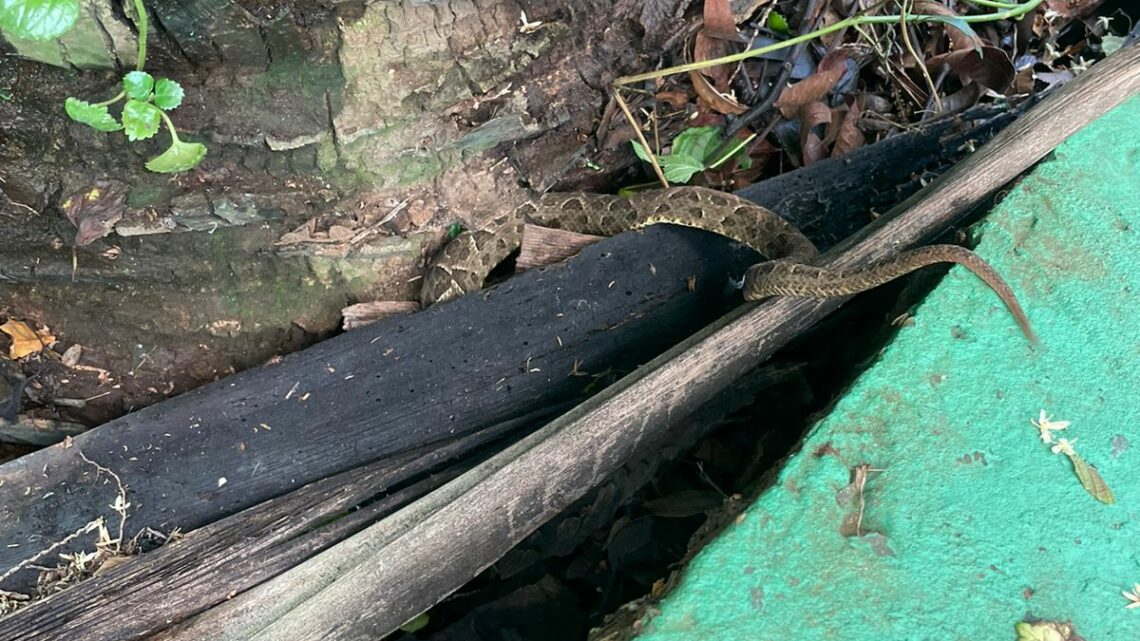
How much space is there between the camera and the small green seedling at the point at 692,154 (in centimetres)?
287

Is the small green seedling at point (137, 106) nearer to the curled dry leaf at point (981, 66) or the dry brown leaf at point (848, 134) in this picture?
the dry brown leaf at point (848, 134)

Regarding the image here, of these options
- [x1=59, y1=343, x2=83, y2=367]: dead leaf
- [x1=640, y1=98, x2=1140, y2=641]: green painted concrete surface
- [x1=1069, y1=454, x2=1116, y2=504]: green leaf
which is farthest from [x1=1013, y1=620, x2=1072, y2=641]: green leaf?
[x1=59, y1=343, x2=83, y2=367]: dead leaf

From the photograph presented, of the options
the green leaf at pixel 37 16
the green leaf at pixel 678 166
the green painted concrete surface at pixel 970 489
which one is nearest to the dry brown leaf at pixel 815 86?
the green leaf at pixel 678 166

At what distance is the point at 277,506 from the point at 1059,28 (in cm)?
355

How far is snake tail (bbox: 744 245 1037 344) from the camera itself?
2160mm

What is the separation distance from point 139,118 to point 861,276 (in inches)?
73.4

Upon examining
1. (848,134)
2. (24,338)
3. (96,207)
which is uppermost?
(96,207)

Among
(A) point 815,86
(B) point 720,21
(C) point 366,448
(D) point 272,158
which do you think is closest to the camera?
(D) point 272,158

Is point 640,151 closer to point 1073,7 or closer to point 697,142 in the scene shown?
point 697,142

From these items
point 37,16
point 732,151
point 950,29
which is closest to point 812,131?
point 732,151

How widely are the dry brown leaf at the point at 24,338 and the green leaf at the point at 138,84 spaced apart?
115cm

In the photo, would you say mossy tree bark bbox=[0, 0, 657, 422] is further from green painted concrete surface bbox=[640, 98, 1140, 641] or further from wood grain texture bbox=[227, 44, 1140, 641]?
green painted concrete surface bbox=[640, 98, 1140, 641]

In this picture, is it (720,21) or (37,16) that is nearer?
(37,16)

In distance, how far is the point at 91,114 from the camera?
183 centimetres
